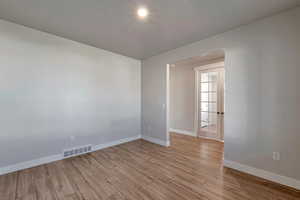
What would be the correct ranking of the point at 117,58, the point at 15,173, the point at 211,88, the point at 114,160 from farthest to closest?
the point at 211,88 → the point at 117,58 → the point at 114,160 → the point at 15,173

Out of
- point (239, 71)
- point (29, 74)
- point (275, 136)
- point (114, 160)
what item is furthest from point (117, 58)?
point (275, 136)

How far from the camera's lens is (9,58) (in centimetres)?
228

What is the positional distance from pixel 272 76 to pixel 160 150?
111 inches

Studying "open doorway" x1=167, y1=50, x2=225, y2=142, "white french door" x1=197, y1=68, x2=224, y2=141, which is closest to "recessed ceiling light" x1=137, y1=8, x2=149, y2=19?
"open doorway" x1=167, y1=50, x2=225, y2=142

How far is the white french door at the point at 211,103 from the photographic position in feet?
13.5

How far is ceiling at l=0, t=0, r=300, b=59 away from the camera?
1836mm

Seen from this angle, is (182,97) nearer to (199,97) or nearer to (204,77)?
(199,97)

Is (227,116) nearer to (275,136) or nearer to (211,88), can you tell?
(275,136)

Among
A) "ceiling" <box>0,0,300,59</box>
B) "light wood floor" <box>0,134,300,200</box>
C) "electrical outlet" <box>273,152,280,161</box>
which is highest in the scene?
"ceiling" <box>0,0,300,59</box>

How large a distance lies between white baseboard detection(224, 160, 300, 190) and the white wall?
294 cm

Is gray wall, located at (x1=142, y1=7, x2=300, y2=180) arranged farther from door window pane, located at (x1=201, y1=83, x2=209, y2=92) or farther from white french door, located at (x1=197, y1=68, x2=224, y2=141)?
door window pane, located at (x1=201, y1=83, x2=209, y2=92)

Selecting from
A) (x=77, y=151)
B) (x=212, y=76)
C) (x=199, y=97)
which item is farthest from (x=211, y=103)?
(x=77, y=151)

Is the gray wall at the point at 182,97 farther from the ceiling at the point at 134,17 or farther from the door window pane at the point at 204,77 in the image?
the ceiling at the point at 134,17

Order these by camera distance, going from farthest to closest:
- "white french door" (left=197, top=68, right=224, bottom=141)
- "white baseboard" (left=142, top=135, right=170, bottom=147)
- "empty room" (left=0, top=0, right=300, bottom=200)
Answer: "white french door" (left=197, top=68, right=224, bottom=141), "white baseboard" (left=142, top=135, right=170, bottom=147), "empty room" (left=0, top=0, right=300, bottom=200)
